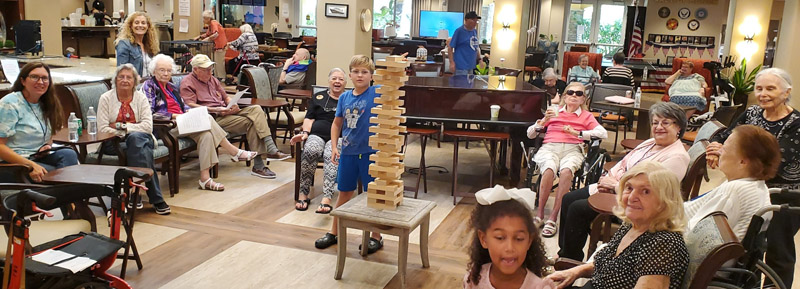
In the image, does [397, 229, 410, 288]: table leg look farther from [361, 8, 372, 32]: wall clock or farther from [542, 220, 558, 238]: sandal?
[361, 8, 372, 32]: wall clock

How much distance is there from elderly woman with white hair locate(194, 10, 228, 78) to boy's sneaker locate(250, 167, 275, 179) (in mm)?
7199

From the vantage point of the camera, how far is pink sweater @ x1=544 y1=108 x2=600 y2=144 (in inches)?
217

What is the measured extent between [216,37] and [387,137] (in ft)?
33.2

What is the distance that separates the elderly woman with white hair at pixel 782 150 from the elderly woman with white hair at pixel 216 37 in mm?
10828

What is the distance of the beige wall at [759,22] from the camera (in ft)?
38.8

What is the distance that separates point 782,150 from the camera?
3797mm

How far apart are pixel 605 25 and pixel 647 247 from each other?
21.3 meters

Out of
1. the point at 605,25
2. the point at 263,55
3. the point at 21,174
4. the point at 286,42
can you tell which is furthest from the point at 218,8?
the point at 21,174

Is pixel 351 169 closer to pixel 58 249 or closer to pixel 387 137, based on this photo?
pixel 387 137

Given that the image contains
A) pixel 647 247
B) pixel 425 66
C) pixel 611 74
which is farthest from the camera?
pixel 611 74

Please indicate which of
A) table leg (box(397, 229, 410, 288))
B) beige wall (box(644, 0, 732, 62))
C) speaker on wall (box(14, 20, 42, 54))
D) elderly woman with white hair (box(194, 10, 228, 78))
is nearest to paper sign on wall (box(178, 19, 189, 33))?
elderly woman with white hair (box(194, 10, 228, 78))

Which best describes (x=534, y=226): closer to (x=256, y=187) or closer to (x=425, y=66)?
(x=256, y=187)

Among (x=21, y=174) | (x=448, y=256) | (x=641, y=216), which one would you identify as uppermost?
(x=641, y=216)

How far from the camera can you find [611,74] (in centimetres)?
1077
